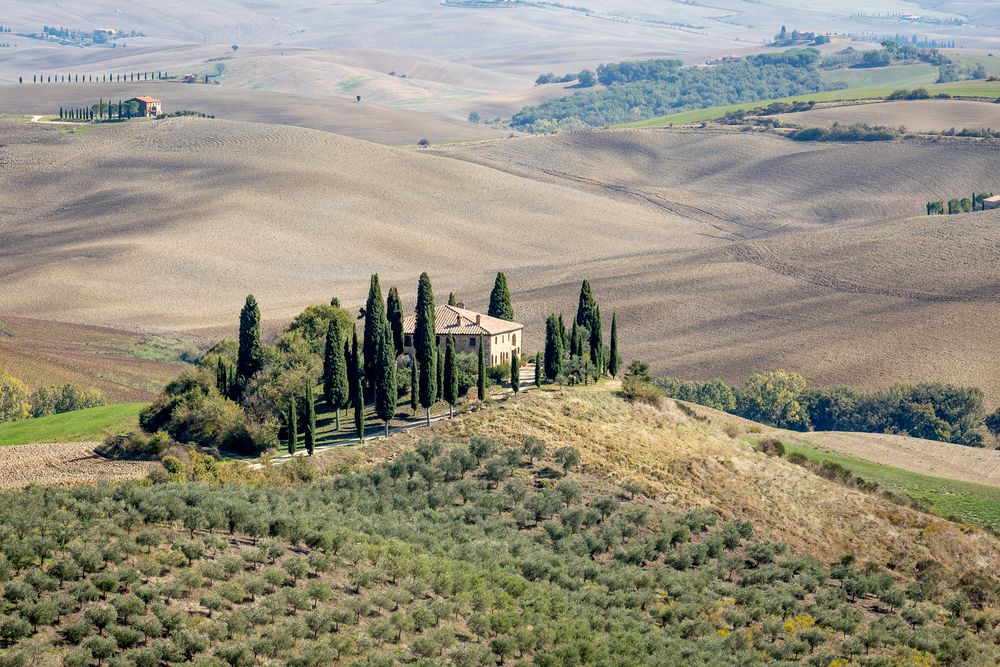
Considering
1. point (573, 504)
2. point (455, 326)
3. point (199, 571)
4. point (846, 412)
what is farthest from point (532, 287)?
point (199, 571)

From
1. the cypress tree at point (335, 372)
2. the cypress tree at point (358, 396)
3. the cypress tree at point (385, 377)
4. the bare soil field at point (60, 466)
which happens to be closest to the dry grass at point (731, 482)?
the cypress tree at point (385, 377)

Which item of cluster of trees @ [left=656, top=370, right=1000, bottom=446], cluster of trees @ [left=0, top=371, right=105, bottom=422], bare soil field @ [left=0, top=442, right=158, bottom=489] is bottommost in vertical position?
cluster of trees @ [left=656, top=370, right=1000, bottom=446]

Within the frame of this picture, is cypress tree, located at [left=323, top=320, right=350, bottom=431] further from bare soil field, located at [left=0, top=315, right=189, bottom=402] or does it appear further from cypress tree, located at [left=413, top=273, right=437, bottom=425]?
bare soil field, located at [left=0, top=315, right=189, bottom=402]

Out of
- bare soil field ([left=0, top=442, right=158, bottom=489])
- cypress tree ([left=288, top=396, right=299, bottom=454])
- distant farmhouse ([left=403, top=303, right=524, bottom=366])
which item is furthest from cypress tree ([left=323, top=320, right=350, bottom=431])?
bare soil field ([left=0, top=442, right=158, bottom=489])

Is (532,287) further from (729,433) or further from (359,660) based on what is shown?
(359,660)

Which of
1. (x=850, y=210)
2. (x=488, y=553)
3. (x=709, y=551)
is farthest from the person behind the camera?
(x=850, y=210)

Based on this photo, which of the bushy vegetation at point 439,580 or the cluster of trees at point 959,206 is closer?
the bushy vegetation at point 439,580

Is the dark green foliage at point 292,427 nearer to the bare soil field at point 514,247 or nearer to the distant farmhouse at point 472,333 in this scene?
the distant farmhouse at point 472,333
